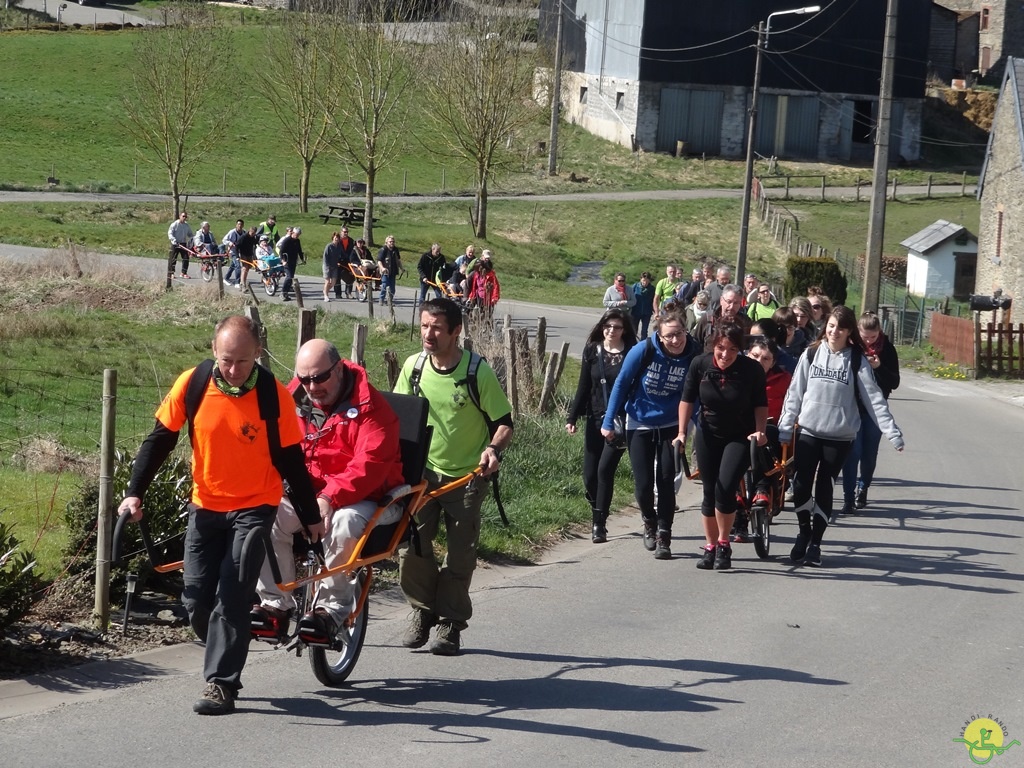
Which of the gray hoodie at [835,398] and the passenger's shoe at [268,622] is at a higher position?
the gray hoodie at [835,398]

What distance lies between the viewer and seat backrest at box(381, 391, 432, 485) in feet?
23.0

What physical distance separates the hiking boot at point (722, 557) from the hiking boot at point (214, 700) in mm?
4922

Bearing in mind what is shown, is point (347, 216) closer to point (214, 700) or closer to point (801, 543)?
point (801, 543)

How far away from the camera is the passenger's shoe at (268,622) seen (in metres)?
6.36

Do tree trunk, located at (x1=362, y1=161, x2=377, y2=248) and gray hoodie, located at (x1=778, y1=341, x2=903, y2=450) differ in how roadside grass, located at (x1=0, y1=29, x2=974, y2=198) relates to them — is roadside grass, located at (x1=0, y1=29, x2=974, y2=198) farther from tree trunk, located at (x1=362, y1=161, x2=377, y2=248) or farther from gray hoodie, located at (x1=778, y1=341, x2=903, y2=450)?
gray hoodie, located at (x1=778, y1=341, x2=903, y2=450)

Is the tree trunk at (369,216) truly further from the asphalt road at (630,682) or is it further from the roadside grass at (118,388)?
the asphalt road at (630,682)

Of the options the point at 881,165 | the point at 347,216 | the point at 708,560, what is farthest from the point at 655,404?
the point at 347,216

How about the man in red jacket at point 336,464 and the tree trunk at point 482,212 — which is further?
the tree trunk at point 482,212

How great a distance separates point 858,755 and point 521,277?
3635 centimetres

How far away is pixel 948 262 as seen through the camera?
45188mm

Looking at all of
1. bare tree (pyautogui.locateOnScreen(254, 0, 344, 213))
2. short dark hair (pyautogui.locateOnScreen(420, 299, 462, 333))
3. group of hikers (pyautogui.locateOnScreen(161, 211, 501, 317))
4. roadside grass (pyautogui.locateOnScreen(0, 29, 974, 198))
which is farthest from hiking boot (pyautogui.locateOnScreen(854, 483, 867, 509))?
roadside grass (pyautogui.locateOnScreen(0, 29, 974, 198))

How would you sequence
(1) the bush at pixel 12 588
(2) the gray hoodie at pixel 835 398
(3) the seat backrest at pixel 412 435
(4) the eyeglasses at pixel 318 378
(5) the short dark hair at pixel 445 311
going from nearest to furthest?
1. (4) the eyeglasses at pixel 318 378
2. (1) the bush at pixel 12 588
3. (3) the seat backrest at pixel 412 435
4. (5) the short dark hair at pixel 445 311
5. (2) the gray hoodie at pixel 835 398

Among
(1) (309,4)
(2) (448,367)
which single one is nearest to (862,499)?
(2) (448,367)

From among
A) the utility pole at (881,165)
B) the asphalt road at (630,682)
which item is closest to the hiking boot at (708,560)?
the asphalt road at (630,682)
